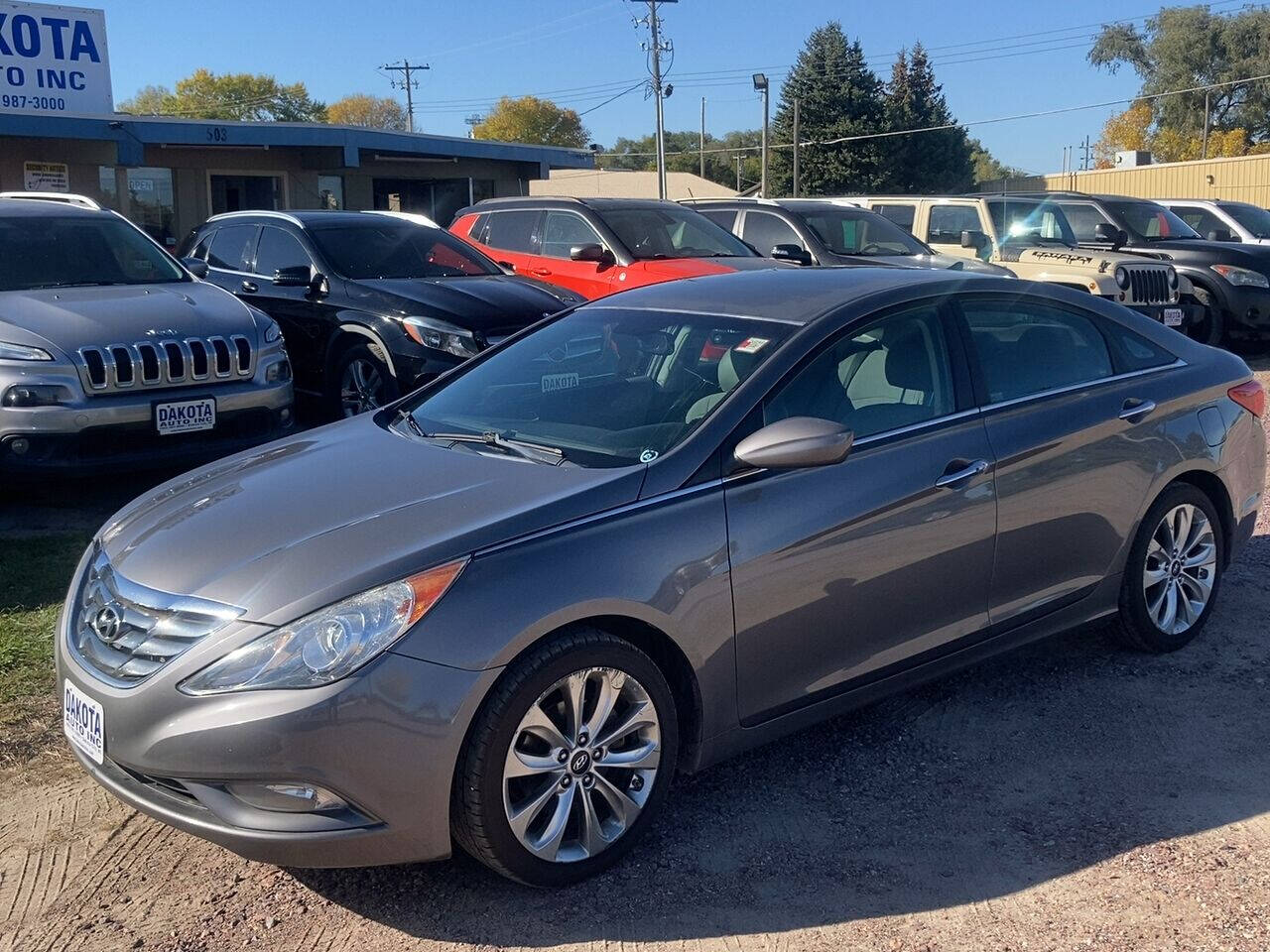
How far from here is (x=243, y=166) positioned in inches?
955

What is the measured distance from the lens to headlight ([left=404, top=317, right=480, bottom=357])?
8.55 m

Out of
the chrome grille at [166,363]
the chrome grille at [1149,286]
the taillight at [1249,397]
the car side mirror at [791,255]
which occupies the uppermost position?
the car side mirror at [791,255]

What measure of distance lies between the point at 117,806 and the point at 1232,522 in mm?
4396

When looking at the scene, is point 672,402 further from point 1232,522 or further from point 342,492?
point 1232,522

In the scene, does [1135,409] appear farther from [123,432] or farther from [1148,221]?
[1148,221]

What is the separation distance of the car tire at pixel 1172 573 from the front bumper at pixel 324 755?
2.92 m

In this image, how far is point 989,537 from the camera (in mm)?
4336

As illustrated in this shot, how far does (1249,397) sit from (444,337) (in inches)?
198

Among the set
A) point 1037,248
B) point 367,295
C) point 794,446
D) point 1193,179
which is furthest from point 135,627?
point 1193,179

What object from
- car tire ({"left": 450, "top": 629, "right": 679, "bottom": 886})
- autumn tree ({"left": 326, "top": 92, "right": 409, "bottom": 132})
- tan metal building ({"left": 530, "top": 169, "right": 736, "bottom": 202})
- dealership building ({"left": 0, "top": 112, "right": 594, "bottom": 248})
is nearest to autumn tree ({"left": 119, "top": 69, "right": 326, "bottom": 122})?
autumn tree ({"left": 326, "top": 92, "right": 409, "bottom": 132})

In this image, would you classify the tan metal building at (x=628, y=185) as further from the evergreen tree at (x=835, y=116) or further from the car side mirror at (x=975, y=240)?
the car side mirror at (x=975, y=240)

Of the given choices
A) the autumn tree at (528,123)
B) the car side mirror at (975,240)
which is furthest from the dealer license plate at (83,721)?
the autumn tree at (528,123)

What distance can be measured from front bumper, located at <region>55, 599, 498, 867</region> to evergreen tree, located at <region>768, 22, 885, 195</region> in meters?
60.4

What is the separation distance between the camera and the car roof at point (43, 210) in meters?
8.38
